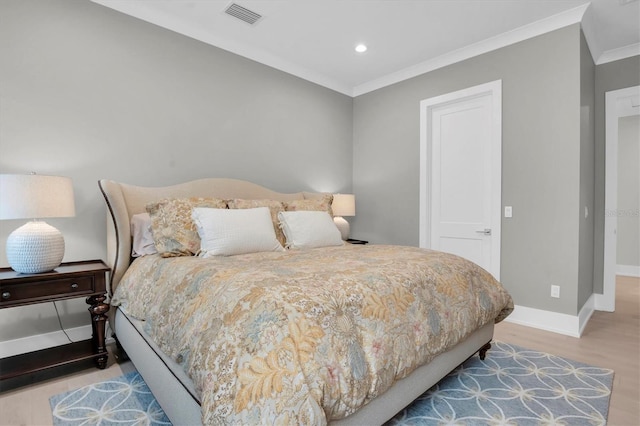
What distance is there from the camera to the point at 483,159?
3.45 metres

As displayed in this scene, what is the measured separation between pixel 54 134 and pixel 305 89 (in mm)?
2589

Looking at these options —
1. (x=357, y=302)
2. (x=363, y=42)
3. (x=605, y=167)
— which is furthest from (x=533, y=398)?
(x=363, y=42)

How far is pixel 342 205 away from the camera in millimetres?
4008

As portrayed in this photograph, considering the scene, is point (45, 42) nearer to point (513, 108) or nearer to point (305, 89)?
point (305, 89)

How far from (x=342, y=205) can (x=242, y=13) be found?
2.22m

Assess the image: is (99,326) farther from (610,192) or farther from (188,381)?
(610,192)

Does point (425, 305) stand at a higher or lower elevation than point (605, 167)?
lower

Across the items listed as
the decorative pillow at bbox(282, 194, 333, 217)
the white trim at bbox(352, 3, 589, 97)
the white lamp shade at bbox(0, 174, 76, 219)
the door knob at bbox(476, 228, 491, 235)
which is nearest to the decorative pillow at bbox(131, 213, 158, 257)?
the white lamp shade at bbox(0, 174, 76, 219)

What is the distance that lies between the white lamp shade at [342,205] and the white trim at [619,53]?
117 inches

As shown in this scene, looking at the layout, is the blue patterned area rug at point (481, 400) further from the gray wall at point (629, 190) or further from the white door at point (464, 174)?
the gray wall at point (629, 190)

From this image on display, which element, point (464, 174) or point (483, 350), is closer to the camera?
point (483, 350)

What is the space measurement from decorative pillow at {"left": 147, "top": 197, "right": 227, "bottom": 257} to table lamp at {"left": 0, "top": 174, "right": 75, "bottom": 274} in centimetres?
52

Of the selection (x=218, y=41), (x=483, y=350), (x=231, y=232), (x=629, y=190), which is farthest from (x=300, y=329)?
(x=629, y=190)

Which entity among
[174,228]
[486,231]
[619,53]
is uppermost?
[619,53]
